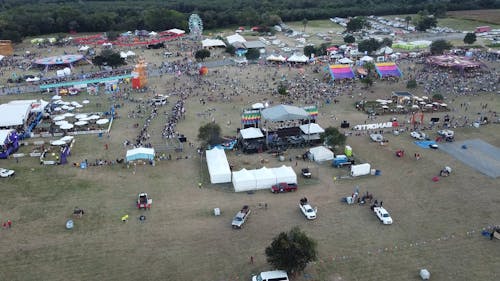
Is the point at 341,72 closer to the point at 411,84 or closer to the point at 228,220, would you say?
the point at 411,84

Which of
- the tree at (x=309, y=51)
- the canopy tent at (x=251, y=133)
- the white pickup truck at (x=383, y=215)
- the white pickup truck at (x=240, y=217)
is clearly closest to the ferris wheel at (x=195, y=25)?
the tree at (x=309, y=51)

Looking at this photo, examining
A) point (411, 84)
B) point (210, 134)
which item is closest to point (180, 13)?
point (411, 84)

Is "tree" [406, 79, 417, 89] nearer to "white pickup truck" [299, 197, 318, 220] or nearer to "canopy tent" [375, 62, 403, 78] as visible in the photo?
"canopy tent" [375, 62, 403, 78]

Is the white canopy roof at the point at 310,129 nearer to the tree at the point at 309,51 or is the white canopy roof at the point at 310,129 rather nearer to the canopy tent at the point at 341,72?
the canopy tent at the point at 341,72

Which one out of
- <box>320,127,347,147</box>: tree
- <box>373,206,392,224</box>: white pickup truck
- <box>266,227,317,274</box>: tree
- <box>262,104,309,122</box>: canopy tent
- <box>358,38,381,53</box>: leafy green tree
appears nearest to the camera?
<box>266,227,317,274</box>: tree

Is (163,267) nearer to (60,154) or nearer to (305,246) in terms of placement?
(305,246)

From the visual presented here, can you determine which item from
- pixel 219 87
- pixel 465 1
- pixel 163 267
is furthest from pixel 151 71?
pixel 465 1

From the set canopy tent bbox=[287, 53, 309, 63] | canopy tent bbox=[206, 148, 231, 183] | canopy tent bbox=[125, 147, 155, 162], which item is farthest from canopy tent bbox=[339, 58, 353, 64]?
canopy tent bbox=[125, 147, 155, 162]
